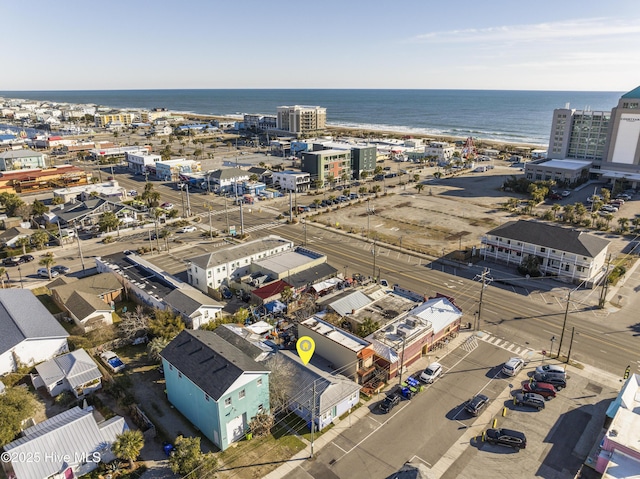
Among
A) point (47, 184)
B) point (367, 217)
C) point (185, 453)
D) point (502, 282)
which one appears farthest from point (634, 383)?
point (47, 184)

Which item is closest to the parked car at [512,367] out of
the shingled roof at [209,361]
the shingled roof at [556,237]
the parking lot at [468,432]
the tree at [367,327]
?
the parking lot at [468,432]

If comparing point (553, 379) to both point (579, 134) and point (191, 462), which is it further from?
point (579, 134)

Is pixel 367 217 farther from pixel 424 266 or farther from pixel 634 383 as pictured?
pixel 634 383

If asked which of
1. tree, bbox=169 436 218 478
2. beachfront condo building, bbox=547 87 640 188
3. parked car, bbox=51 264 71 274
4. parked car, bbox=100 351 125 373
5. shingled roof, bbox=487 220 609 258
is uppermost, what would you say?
beachfront condo building, bbox=547 87 640 188

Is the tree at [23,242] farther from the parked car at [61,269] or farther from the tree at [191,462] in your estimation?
the tree at [191,462]

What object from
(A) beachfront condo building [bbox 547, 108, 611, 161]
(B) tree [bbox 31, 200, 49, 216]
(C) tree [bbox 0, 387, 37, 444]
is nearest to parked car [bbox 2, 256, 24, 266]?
(B) tree [bbox 31, 200, 49, 216]

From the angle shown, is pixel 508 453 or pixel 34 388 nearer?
pixel 508 453

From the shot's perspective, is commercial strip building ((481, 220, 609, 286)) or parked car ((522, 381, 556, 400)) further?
commercial strip building ((481, 220, 609, 286))

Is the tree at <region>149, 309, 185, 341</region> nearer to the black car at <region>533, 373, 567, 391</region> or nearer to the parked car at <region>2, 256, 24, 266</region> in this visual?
the black car at <region>533, 373, 567, 391</region>
